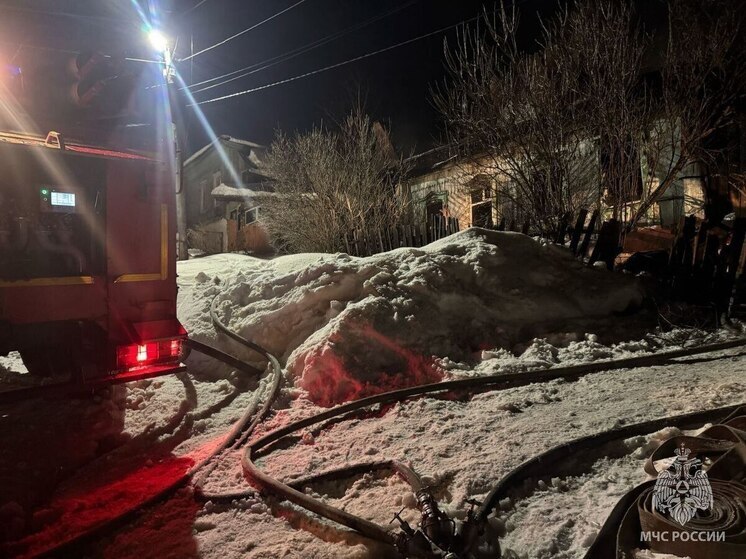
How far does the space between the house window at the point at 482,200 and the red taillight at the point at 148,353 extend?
369 inches

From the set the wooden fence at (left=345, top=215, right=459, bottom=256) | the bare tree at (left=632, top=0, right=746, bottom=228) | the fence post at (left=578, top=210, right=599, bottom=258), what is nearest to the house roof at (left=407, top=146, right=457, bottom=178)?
the wooden fence at (left=345, top=215, right=459, bottom=256)

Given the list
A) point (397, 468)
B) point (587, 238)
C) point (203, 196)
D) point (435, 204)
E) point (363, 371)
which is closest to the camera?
point (397, 468)

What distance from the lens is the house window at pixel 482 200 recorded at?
12.4 metres

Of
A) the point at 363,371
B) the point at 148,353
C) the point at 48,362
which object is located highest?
the point at 148,353

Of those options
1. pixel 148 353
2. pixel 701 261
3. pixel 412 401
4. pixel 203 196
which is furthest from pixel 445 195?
pixel 203 196

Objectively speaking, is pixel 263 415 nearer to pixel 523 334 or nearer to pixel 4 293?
pixel 4 293

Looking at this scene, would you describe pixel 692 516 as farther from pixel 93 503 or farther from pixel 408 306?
pixel 408 306

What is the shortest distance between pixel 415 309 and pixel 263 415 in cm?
243

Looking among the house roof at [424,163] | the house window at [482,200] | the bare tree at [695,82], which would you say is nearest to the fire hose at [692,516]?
the bare tree at [695,82]

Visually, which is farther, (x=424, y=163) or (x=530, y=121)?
(x=424, y=163)

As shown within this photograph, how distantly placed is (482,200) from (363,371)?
→ 1258 cm

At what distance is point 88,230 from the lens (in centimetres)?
422

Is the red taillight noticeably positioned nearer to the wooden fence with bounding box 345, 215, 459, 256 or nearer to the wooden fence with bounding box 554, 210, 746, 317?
the wooden fence with bounding box 554, 210, 746, 317

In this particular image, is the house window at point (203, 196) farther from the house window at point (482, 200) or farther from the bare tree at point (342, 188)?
the house window at point (482, 200)
